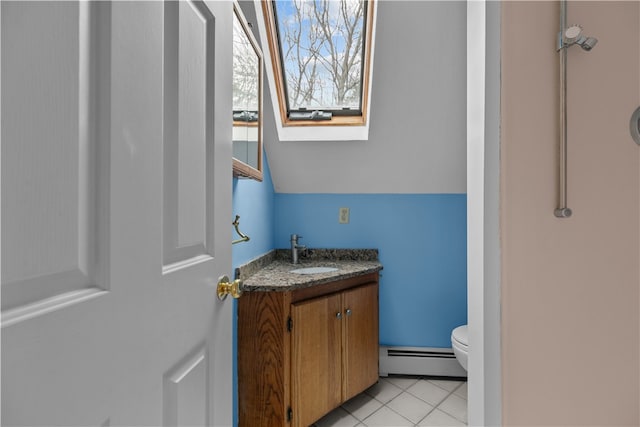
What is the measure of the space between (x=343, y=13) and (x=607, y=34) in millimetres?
1370

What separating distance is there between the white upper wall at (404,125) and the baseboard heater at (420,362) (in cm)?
118

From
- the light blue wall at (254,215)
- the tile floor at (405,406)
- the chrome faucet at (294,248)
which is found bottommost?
the tile floor at (405,406)

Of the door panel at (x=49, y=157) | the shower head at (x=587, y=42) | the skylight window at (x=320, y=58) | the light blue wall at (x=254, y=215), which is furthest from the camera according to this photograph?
the skylight window at (x=320, y=58)

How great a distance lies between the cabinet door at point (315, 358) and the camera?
1.55 m

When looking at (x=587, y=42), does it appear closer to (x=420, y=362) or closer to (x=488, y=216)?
(x=488, y=216)

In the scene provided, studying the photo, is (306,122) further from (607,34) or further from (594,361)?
(594,361)

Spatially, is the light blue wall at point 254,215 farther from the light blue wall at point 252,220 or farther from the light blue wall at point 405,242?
the light blue wall at point 405,242

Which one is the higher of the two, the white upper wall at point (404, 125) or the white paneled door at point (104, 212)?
the white upper wall at point (404, 125)

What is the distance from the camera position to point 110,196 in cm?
46

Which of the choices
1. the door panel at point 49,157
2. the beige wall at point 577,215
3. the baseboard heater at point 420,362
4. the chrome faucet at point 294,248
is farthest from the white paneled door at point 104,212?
the baseboard heater at point 420,362

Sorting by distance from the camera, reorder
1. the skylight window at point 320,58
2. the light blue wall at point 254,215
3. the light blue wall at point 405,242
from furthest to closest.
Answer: the light blue wall at point 405,242 < the skylight window at point 320,58 < the light blue wall at point 254,215

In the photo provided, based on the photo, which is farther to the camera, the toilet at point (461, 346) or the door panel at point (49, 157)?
the toilet at point (461, 346)

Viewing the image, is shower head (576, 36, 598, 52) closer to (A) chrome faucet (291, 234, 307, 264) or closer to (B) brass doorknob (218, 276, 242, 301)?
(B) brass doorknob (218, 276, 242, 301)

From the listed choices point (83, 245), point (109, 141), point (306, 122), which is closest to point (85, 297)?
point (83, 245)
